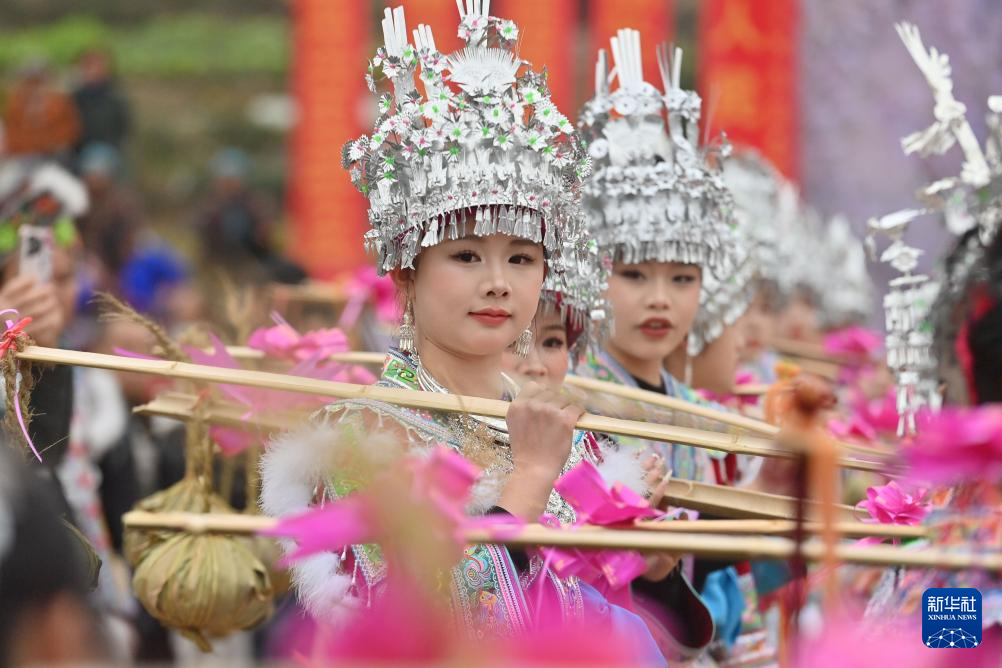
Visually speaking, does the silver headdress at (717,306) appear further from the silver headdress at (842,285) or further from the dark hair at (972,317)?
the silver headdress at (842,285)

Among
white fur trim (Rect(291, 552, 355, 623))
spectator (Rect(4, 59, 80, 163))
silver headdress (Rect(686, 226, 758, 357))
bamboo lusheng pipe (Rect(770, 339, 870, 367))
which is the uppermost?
spectator (Rect(4, 59, 80, 163))

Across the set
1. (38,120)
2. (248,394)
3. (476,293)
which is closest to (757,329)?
(248,394)

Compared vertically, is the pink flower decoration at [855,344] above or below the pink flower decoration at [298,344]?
above

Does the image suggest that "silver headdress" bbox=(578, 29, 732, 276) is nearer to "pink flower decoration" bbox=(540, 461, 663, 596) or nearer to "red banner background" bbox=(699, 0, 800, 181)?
"pink flower decoration" bbox=(540, 461, 663, 596)

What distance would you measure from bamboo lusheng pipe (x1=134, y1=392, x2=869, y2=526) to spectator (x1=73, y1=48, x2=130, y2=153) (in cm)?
876

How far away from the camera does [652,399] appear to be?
3.37 meters

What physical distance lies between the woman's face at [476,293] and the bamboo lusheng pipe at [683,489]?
0.33 m

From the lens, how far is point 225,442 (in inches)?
146

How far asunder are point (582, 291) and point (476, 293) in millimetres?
675

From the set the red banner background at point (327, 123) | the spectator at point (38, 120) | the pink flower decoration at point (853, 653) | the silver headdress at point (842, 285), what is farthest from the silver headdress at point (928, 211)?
the red banner background at point (327, 123)

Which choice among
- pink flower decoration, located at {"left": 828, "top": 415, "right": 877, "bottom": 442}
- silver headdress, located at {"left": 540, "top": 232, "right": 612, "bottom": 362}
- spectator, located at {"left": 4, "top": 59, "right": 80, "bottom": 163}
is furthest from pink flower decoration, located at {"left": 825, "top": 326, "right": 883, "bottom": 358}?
spectator, located at {"left": 4, "top": 59, "right": 80, "bottom": 163}

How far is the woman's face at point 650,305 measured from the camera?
4.04m

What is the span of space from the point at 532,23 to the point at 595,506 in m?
11.9

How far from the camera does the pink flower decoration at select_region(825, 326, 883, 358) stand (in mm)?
6777
